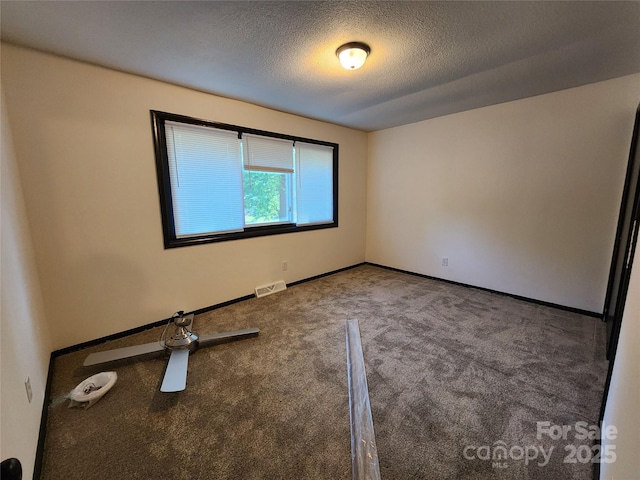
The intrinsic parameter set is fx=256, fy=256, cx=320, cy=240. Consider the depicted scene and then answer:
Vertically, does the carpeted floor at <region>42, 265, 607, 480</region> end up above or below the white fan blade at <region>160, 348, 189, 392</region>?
below

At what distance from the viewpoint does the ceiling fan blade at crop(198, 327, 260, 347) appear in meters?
2.25

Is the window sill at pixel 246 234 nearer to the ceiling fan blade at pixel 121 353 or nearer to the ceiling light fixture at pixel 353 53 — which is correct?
the ceiling fan blade at pixel 121 353

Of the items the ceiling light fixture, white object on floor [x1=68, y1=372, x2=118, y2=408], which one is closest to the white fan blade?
white object on floor [x1=68, y1=372, x2=118, y2=408]

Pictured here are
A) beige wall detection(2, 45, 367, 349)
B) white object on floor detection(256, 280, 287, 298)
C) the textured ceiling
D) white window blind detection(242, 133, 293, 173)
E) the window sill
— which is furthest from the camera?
white object on floor detection(256, 280, 287, 298)

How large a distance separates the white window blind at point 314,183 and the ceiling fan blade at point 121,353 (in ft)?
7.38

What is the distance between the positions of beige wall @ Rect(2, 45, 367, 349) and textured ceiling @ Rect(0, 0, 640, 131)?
201mm

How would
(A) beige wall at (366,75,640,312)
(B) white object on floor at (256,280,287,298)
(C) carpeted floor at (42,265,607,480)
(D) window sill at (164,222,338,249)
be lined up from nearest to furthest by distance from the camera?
(C) carpeted floor at (42,265,607,480) → (A) beige wall at (366,75,640,312) → (D) window sill at (164,222,338,249) → (B) white object on floor at (256,280,287,298)

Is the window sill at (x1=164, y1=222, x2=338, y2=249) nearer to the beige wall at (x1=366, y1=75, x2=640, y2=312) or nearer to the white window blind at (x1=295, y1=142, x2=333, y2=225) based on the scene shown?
the white window blind at (x1=295, y1=142, x2=333, y2=225)

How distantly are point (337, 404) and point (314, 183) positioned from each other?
9.69 ft

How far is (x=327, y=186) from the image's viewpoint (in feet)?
13.4

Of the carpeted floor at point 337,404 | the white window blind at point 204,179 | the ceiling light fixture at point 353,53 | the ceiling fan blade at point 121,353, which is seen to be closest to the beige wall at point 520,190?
the carpeted floor at point 337,404

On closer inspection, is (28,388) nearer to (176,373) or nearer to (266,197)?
(176,373)

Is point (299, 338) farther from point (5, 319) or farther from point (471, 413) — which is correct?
point (5, 319)

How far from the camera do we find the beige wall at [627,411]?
2.66 ft
